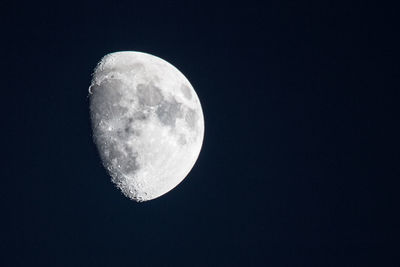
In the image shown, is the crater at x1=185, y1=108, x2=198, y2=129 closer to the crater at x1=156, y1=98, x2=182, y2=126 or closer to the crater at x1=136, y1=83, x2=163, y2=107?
the crater at x1=156, y1=98, x2=182, y2=126

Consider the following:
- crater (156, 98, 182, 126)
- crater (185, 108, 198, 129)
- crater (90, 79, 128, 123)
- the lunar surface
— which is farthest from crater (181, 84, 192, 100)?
crater (90, 79, 128, 123)

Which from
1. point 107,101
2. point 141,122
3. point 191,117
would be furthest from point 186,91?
point 107,101

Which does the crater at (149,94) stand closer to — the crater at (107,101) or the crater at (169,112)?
the crater at (169,112)

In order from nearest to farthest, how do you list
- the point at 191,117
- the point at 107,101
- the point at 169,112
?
1. the point at 107,101
2. the point at 169,112
3. the point at 191,117

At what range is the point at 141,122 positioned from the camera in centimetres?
685

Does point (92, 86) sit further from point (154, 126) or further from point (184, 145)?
point (184, 145)

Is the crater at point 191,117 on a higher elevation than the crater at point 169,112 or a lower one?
higher

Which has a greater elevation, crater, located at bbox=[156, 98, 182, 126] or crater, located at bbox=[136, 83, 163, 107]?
crater, located at bbox=[136, 83, 163, 107]

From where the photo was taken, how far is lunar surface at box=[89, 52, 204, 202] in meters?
6.90

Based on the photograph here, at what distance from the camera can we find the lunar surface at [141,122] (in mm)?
6902

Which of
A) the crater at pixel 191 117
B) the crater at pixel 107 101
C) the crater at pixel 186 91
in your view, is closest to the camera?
the crater at pixel 107 101

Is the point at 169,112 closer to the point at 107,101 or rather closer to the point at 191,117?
the point at 191,117

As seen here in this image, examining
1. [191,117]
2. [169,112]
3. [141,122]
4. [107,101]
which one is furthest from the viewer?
[191,117]

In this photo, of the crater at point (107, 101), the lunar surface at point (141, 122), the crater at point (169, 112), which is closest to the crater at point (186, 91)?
the lunar surface at point (141, 122)
